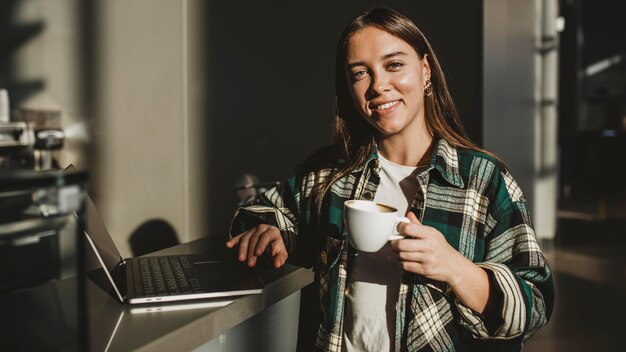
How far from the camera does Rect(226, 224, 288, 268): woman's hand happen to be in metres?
1.17

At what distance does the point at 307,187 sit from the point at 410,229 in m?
0.54

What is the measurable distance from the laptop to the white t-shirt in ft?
0.73

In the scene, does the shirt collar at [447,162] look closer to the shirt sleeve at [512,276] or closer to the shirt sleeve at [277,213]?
the shirt sleeve at [512,276]

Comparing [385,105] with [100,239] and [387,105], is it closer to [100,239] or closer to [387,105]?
[387,105]

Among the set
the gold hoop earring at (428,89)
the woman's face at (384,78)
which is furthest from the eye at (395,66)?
the gold hoop earring at (428,89)

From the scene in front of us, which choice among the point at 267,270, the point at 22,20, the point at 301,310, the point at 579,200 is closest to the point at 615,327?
the point at 301,310

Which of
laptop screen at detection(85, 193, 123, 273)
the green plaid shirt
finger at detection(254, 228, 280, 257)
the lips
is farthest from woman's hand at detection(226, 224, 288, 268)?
the lips

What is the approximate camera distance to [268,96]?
2.68 metres

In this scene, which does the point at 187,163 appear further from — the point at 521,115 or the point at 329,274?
the point at 521,115

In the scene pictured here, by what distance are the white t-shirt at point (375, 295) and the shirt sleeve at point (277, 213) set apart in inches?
9.0

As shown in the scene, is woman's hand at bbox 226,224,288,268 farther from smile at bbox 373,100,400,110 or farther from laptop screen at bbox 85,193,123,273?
smile at bbox 373,100,400,110

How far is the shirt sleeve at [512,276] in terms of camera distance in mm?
943

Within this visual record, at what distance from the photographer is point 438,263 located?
2.86ft

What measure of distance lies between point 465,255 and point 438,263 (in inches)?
8.9
